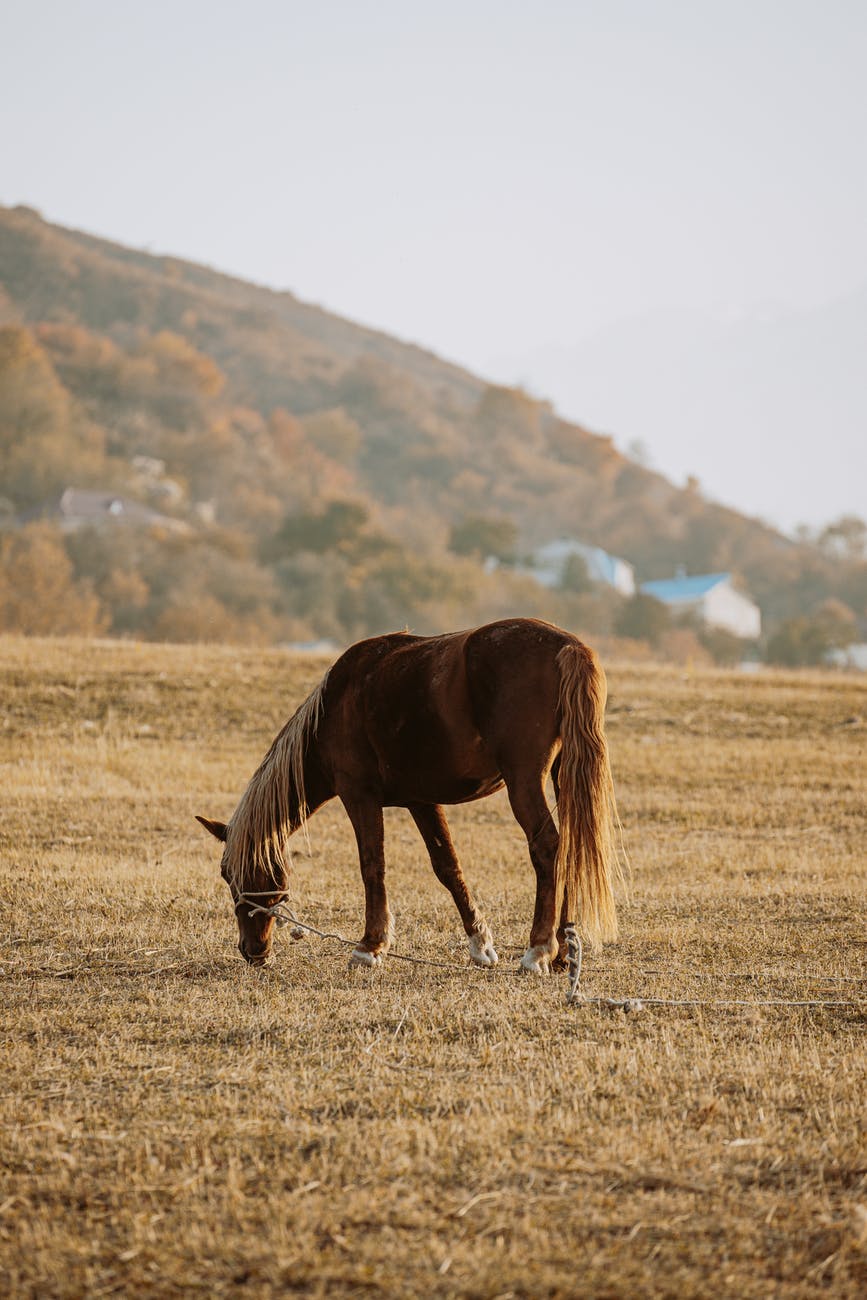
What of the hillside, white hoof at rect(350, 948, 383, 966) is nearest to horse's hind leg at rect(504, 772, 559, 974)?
white hoof at rect(350, 948, 383, 966)

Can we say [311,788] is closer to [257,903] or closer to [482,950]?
[257,903]

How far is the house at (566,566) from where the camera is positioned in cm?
9519

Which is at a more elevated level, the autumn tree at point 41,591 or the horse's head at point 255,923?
the autumn tree at point 41,591

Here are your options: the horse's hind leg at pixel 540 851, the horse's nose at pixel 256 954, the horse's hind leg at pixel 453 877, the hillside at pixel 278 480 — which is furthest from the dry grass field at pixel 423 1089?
the hillside at pixel 278 480

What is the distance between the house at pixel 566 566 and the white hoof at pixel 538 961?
83.8m

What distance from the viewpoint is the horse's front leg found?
812 centimetres

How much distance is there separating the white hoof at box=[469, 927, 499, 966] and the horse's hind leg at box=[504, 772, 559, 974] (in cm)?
46

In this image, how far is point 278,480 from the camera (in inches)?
4139

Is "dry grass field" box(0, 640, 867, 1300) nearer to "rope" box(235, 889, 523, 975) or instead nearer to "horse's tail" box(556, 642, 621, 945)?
"rope" box(235, 889, 523, 975)

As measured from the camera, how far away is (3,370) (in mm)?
90688

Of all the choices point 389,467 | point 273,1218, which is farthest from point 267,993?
point 389,467

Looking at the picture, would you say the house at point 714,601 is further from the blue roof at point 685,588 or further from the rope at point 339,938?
the rope at point 339,938

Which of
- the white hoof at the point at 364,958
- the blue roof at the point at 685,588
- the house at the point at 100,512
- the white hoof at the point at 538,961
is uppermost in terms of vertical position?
the blue roof at the point at 685,588

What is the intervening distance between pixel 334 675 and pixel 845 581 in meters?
106
